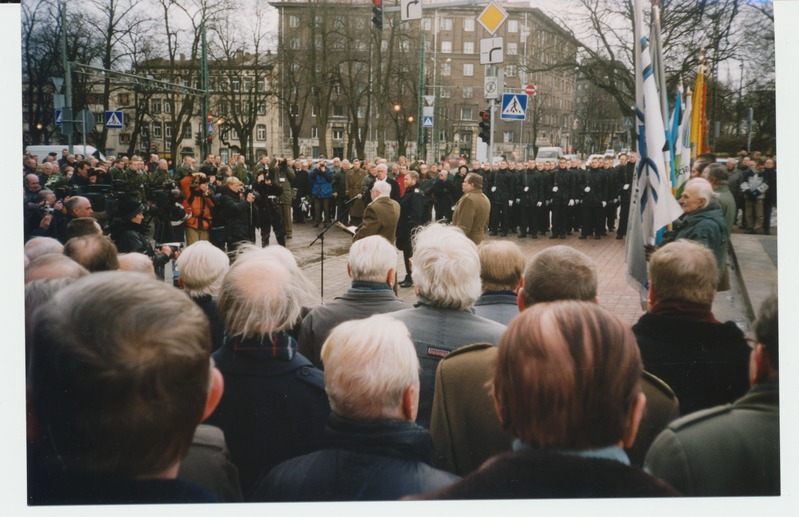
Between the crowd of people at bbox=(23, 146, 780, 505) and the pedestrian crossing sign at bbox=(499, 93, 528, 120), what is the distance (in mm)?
9737

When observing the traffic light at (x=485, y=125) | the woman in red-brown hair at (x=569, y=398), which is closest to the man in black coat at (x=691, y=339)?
the woman in red-brown hair at (x=569, y=398)

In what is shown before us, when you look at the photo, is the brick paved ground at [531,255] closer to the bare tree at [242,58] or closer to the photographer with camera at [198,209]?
the photographer with camera at [198,209]

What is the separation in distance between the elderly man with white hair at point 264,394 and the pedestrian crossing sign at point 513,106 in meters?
10.9

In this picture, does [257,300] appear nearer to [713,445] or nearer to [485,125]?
[713,445]

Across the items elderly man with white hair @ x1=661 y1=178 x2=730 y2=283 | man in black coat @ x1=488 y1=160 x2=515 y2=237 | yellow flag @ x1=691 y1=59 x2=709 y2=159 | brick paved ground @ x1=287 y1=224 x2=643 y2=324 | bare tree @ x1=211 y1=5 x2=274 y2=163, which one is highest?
bare tree @ x1=211 y1=5 x2=274 y2=163

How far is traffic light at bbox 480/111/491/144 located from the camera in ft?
51.2

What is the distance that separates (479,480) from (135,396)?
2.80 feet

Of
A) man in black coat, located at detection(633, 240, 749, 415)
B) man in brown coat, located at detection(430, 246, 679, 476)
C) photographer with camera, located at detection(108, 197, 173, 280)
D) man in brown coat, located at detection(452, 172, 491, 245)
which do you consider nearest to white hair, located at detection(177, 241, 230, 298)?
man in brown coat, located at detection(430, 246, 679, 476)

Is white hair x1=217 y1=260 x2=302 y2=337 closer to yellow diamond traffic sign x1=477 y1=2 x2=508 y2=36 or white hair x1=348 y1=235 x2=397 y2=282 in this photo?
white hair x1=348 y1=235 x2=397 y2=282

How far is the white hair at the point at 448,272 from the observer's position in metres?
3.07

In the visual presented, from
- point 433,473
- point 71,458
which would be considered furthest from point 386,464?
point 71,458

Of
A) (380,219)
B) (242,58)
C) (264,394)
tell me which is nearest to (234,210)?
(380,219)

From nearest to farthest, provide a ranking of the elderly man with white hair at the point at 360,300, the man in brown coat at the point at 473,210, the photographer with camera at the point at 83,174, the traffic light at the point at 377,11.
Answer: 1. the elderly man with white hair at the point at 360,300
2. the man in brown coat at the point at 473,210
3. the photographer with camera at the point at 83,174
4. the traffic light at the point at 377,11

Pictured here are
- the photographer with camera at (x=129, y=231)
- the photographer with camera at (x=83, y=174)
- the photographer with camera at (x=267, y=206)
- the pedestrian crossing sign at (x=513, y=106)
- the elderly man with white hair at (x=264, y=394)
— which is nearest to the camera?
the elderly man with white hair at (x=264, y=394)
